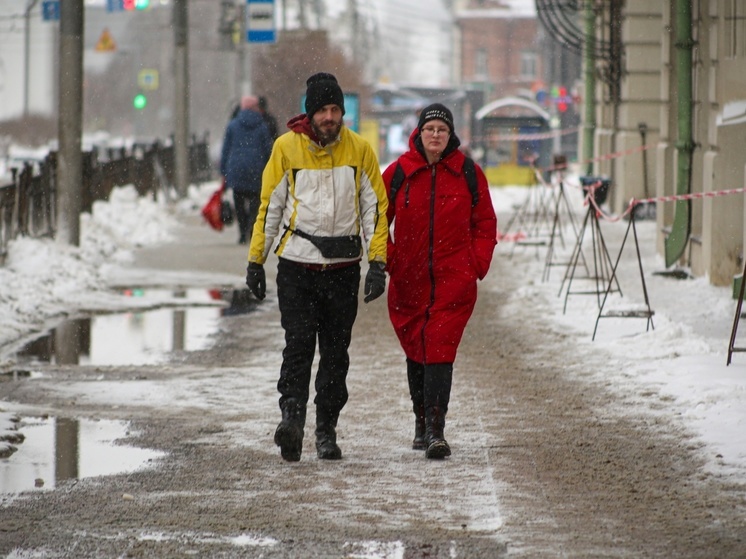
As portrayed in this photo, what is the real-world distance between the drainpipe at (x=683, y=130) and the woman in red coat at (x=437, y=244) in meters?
7.97

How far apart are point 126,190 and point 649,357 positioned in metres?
15.6

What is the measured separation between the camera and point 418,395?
6.98 m

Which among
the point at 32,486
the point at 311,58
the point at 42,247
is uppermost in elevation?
the point at 311,58

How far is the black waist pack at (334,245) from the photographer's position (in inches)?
258

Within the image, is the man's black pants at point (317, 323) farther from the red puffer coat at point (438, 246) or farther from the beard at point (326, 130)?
the beard at point (326, 130)

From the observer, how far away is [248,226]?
17.7 meters

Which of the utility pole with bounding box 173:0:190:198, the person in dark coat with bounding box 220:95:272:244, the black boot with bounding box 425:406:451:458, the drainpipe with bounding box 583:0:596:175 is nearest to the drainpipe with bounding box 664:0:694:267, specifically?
the person in dark coat with bounding box 220:95:272:244

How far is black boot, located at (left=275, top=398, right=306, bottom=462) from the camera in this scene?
657 cm

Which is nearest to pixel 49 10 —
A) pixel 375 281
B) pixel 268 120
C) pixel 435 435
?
pixel 268 120

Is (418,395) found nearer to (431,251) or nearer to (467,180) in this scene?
(431,251)

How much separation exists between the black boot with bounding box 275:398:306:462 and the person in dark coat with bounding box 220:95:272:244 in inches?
399

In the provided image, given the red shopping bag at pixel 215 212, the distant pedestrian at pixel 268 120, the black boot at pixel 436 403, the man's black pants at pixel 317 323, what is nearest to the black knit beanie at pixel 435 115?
the man's black pants at pixel 317 323

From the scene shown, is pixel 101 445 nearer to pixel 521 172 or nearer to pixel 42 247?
pixel 42 247

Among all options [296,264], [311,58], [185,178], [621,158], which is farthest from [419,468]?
[311,58]
